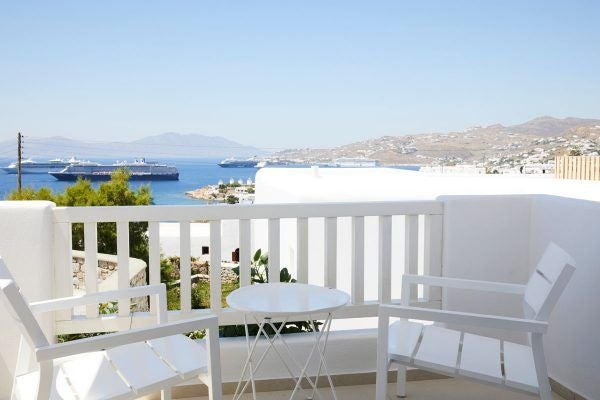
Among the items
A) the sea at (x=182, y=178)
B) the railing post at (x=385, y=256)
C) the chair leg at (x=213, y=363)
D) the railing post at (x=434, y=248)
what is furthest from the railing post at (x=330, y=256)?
the sea at (x=182, y=178)

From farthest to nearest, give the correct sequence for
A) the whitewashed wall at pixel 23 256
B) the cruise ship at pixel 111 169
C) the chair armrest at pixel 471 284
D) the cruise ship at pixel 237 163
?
the cruise ship at pixel 237 163, the cruise ship at pixel 111 169, the whitewashed wall at pixel 23 256, the chair armrest at pixel 471 284

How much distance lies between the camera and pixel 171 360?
2408mm

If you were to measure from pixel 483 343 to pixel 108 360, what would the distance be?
156 cm

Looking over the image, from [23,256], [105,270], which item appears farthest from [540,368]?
[105,270]

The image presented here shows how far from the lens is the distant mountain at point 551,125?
125 ft

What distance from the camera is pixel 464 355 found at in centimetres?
255

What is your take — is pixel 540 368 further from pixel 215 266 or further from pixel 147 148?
pixel 147 148

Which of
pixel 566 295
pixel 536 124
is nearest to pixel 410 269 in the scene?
pixel 566 295

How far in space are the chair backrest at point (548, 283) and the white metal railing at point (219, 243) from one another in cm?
87

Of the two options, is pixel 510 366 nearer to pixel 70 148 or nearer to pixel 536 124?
pixel 536 124

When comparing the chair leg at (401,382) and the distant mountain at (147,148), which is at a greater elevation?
the distant mountain at (147,148)

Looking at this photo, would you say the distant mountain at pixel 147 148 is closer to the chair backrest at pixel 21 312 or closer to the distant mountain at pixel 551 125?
the distant mountain at pixel 551 125

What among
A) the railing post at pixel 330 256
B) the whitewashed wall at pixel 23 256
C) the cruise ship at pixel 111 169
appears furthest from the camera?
the cruise ship at pixel 111 169

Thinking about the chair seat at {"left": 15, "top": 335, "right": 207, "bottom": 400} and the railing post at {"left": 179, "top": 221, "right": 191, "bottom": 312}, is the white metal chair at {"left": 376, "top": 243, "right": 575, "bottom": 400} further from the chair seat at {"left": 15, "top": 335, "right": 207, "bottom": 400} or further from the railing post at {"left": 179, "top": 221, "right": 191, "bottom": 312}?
the railing post at {"left": 179, "top": 221, "right": 191, "bottom": 312}
